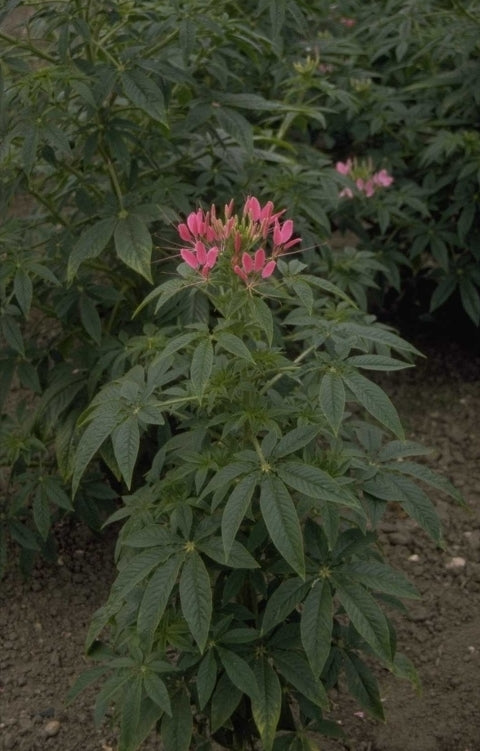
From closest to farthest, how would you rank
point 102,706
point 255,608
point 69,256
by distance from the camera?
point 102,706 → point 255,608 → point 69,256

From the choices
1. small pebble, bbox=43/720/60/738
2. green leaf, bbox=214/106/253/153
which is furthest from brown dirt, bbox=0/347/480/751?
green leaf, bbox=214/106/253/153

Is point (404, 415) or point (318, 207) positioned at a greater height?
point (318, 207)

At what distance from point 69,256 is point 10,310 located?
233mm

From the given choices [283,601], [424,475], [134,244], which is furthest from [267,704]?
[134,244]

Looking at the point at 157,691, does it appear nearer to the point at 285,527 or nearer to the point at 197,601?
the point at 197,601

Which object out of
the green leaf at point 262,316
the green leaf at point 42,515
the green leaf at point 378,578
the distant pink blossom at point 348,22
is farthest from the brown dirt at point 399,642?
the distant pink blossom at point 348,22

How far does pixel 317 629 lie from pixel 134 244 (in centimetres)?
114

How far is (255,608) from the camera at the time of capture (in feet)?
7.39

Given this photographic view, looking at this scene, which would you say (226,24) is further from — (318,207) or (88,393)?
(88,393)

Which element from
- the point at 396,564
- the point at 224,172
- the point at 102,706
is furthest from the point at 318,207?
the point at 102,706

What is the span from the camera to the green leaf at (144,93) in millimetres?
2605

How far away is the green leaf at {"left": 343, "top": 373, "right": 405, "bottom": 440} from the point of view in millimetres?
1928

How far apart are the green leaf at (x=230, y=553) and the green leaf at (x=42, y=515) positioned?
102cm

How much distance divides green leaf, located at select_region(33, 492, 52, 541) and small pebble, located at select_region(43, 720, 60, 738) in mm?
473
